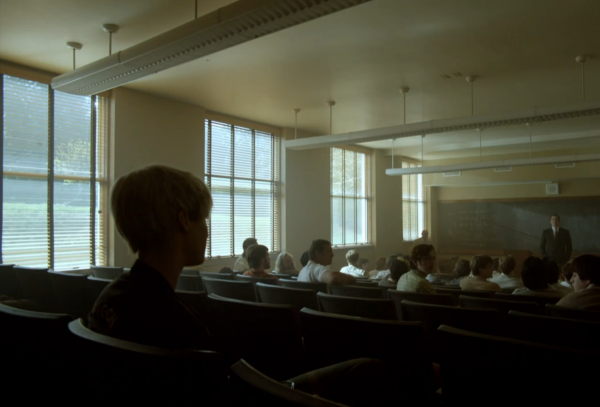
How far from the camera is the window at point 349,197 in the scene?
1104 centimetres

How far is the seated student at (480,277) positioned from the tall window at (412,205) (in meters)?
9.75

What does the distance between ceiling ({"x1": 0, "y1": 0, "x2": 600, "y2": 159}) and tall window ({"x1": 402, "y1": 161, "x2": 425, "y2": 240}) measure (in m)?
6.04

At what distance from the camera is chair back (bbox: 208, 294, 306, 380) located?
2072 mm

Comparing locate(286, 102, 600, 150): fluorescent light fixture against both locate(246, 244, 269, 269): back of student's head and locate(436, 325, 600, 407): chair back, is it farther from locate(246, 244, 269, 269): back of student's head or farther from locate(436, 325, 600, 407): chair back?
locate(436, 325, 600, 407): chair back

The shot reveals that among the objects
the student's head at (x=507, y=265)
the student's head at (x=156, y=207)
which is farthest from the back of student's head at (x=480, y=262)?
the student's head at (x=156, y=207)

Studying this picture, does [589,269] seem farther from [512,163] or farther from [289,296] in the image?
[512,163]

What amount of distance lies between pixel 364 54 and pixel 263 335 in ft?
13.4

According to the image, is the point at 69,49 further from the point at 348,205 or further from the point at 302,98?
the point at 348,205

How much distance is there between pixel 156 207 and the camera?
1.17 metres

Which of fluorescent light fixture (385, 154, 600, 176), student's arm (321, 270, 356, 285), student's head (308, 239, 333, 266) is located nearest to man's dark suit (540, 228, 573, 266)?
fluorescent light fixture (385, 154, 600, 176)

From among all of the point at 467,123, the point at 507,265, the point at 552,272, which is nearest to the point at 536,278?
the point at 552,272

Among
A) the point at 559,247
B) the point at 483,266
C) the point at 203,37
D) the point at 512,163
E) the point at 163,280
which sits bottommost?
the point at 559,247

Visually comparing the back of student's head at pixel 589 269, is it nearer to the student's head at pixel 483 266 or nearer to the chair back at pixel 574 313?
the chair back at pixel 574 313

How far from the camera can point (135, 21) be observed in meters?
4.31
